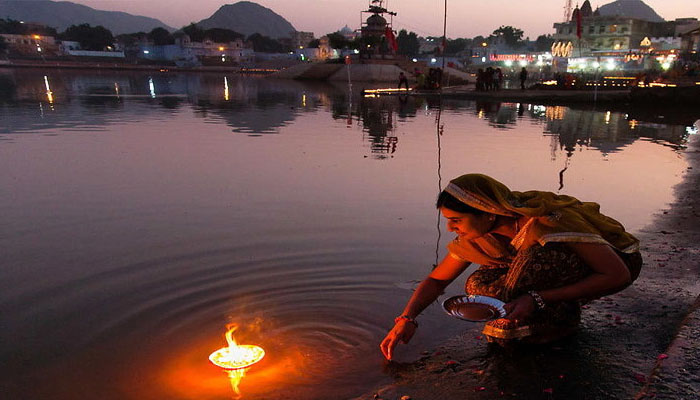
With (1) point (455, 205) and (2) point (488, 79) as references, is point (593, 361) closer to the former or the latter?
(1) point (455, 205)

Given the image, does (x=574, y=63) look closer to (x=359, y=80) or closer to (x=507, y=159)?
(x=359, y=80)

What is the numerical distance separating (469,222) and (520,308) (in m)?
0.48

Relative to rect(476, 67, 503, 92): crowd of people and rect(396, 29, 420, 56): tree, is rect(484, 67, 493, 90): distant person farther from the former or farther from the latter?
rect(396, 29, 420, 56): tree

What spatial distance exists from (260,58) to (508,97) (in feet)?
341

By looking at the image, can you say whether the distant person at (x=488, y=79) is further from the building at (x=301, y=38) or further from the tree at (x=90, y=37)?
the building at (x=301, y=38)

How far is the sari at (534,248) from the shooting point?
7.66 ft

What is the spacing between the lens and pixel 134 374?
298 cm

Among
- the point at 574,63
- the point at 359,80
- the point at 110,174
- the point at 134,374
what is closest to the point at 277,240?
the point at 134,374

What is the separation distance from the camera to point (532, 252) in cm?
244

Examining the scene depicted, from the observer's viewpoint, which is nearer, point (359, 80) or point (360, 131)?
point (360, 131)

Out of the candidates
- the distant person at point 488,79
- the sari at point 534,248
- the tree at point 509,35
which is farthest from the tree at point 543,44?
the sari at point 534,248

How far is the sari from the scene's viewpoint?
234 centimetres

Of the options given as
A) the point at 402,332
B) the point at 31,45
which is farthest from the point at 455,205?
the point at 31,45

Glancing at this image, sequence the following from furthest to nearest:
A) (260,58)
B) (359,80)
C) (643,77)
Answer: (260,58) → (359,80) → (643,77)
